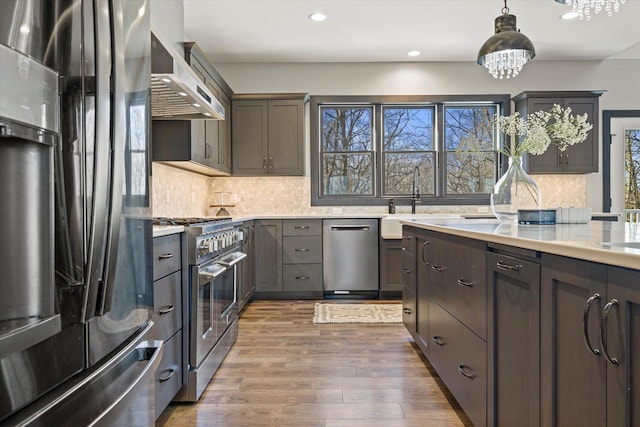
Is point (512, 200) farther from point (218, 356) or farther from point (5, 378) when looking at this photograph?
point (5, 378)

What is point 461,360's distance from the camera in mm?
1945

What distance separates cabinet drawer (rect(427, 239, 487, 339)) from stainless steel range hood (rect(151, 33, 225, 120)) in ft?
5.28

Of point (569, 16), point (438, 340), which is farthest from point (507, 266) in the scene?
point (569, 16)

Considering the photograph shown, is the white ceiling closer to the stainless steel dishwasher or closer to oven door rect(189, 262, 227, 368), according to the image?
the stainless steel dishwasher

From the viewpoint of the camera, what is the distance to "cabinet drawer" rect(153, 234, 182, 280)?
184cm

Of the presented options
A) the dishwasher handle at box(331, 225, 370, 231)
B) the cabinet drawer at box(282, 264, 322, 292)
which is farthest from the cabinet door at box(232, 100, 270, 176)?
the cabinet drawer at box(282, 264, 322, 292)

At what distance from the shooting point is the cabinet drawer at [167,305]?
1829mm

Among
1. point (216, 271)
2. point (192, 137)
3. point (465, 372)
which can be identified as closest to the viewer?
point (465, 372)

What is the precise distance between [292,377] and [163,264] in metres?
1.11

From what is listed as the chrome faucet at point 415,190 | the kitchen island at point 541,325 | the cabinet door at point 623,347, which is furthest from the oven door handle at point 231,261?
the chrome faucet at point 415,190

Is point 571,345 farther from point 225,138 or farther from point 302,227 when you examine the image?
point 225,138

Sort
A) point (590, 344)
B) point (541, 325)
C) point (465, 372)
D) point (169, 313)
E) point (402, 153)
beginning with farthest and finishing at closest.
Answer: point (402, 153)
point (169, 313)
point (465, 372)
point (541, 325)
point (590, 344)

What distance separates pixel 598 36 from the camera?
457 cm

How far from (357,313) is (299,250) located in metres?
1.06
